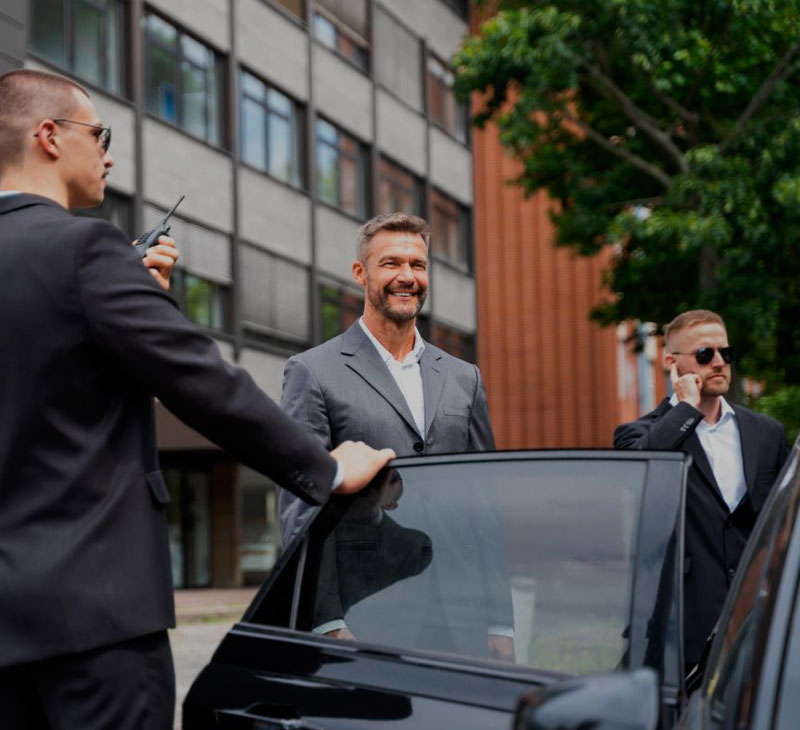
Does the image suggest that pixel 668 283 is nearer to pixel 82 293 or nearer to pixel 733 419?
pixel 733 419

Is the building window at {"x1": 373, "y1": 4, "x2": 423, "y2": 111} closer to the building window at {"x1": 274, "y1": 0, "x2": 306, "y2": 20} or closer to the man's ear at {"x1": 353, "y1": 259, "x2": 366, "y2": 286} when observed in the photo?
the building window at {"x1": 274, "y1": 0, "x2": 306, "y2": 20}

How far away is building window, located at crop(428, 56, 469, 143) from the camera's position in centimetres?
3594

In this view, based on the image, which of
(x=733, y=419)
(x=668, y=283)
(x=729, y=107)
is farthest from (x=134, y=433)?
(x=668, y=283)

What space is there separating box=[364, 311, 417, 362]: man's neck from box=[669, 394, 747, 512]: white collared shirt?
96 centimetres

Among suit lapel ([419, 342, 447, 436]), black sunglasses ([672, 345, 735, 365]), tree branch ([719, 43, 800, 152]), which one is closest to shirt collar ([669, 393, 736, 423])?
black sunglasses ([672, 345, 735, 365])

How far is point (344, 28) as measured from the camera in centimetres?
3153

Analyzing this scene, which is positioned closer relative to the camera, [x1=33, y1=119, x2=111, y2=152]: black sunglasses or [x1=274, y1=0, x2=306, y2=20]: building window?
[x1=33, y1=119, x2=111, y2=152]: black sunglasses

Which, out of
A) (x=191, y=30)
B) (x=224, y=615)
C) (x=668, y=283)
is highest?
(x=191, y=30)

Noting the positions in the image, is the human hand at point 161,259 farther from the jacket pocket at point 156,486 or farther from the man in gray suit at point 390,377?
the man in gray suit at point 390,377

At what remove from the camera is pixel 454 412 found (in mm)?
4766

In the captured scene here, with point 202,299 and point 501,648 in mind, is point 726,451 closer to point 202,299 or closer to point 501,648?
point 501,648

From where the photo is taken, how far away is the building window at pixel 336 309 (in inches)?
1187

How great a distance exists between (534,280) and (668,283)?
2127cm

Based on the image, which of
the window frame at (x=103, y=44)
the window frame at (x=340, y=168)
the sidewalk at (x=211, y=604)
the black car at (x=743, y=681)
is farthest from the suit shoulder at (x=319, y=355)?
the window frame at (x=340, y=168)
